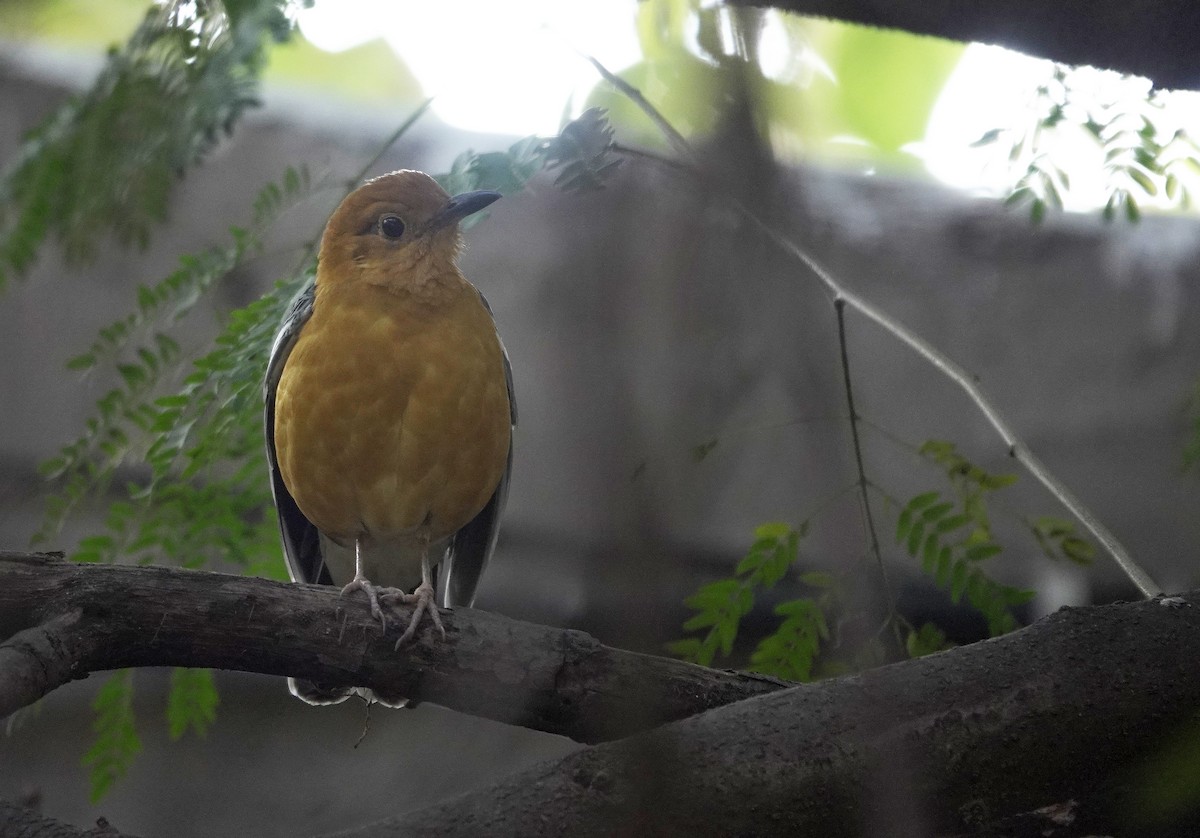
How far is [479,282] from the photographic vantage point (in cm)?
753

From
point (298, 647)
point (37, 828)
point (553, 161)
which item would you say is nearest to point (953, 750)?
point (298, 647)

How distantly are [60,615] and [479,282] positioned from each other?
17.2 ft

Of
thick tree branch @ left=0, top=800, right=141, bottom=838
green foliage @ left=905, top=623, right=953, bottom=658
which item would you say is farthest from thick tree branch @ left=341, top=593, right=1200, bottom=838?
green foliage @ left=905, top=623, right=953, bottom=658

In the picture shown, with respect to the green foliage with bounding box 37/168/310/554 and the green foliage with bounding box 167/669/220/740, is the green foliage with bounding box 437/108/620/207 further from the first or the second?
the green foliage with bounding box 167/669/220/740

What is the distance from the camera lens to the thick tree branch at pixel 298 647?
97.1 inches

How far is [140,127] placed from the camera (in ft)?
10.5

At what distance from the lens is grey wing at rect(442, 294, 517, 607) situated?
14.6 feet

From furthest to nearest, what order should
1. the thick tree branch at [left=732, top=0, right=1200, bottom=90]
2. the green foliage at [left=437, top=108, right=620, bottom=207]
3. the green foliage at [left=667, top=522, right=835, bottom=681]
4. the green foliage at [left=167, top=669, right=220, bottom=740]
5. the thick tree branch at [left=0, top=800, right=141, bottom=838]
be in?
the green foliage at [left=167, top=669, right=220, bottom=740], the green foliage at [left=667, top=522, right=835, bottom=681], the thick tree branch at [left=732, top=0, right=1200, bottom=90], the green foliage at [left=437, top=108, right=620, bottom=207], the thick tree branch at [left=0, top=800, right=141, bottom=838]

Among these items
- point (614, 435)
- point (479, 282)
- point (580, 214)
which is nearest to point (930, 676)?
point (580, 214)

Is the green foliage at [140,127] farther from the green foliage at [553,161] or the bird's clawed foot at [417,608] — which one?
the bird's clawed foot at [417,608]

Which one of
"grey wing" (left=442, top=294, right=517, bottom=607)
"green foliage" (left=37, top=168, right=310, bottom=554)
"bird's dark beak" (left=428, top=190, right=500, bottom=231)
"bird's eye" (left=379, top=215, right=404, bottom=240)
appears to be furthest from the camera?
"grey wing" (left=442, top=294, right=517, bottom=607)

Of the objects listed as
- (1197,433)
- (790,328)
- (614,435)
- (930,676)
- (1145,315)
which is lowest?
(614,435)

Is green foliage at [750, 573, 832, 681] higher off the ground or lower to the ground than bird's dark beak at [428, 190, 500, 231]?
lower

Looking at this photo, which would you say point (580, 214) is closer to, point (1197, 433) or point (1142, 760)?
point (1142, 760)
